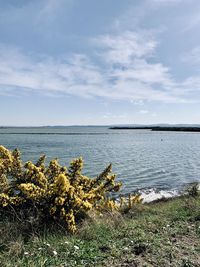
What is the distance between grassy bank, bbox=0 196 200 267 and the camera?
4.98m

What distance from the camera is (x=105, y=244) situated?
A: 19.0 ft

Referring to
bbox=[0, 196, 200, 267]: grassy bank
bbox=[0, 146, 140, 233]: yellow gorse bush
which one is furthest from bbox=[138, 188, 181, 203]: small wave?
bbox=[0, 196, 200, 267]: grassy bank

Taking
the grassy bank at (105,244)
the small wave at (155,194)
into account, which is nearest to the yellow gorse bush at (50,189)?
the grassy bank at (105,244)

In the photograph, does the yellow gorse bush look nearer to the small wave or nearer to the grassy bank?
the grassy bank

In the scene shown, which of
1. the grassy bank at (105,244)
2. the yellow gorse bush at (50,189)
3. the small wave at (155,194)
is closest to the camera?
the grassy bank at (105,244)

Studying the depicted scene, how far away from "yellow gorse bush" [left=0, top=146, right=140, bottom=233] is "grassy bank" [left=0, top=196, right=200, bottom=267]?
46 cm

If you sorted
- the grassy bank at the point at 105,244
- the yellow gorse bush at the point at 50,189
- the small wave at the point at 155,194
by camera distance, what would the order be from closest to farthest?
the grassy bank at the point at 105,244 → the yellow gorse bush at the point at 50,189 → the small wave at the point at 155,194

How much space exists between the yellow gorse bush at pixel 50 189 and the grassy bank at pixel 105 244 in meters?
0.46

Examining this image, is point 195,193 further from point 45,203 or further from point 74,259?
point 74,259

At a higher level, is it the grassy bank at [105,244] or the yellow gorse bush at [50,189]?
the yellow gorse bush at [50,189]

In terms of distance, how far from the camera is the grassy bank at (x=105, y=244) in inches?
196

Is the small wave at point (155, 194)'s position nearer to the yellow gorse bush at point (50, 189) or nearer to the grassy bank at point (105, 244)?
the yellow gorse bush at point (50, 189)

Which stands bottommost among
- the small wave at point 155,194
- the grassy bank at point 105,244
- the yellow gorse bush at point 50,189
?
the small wave at point 155,194

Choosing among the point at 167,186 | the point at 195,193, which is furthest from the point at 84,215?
the point at 167,186
